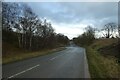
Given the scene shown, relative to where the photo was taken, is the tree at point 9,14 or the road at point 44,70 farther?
the tree at point 9,14

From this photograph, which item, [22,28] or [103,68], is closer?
[103,68]

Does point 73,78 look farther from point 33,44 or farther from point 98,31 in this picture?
point 98,31

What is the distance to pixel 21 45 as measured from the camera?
5459cm

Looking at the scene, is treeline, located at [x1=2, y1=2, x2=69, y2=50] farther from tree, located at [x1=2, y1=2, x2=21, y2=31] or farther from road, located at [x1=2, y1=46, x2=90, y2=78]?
road, located at [x1=2, y1=46, x2=90, y2=78]

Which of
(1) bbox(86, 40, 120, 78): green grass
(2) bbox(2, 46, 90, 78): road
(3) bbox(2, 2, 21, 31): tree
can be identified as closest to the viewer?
(2) bbox(2, 46, 90, 78): road

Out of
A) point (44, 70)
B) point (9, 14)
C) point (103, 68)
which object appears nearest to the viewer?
point (44, 70)

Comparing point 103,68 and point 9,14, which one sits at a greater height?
point 9,14

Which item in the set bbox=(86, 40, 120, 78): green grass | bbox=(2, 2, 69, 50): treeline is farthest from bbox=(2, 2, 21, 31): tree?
bbox=(86, 40, 120, 78): green grass

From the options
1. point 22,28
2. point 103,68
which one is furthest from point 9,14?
point 103,68

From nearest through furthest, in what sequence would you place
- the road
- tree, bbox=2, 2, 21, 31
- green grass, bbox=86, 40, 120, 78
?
the road → green grass, bbox=86, 40, 120, 78 → tree, bbox=2, 2, 21, 31

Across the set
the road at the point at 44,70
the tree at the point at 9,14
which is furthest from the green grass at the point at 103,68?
the tree at the point at 9,14

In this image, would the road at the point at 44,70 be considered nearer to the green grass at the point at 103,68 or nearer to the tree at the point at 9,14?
the green grass at the point at 103,68

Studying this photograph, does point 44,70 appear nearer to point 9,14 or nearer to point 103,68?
point 103,68

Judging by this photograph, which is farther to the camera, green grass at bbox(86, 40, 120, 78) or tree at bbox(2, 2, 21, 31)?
tree at bbox(2, 2, 21, 31)
